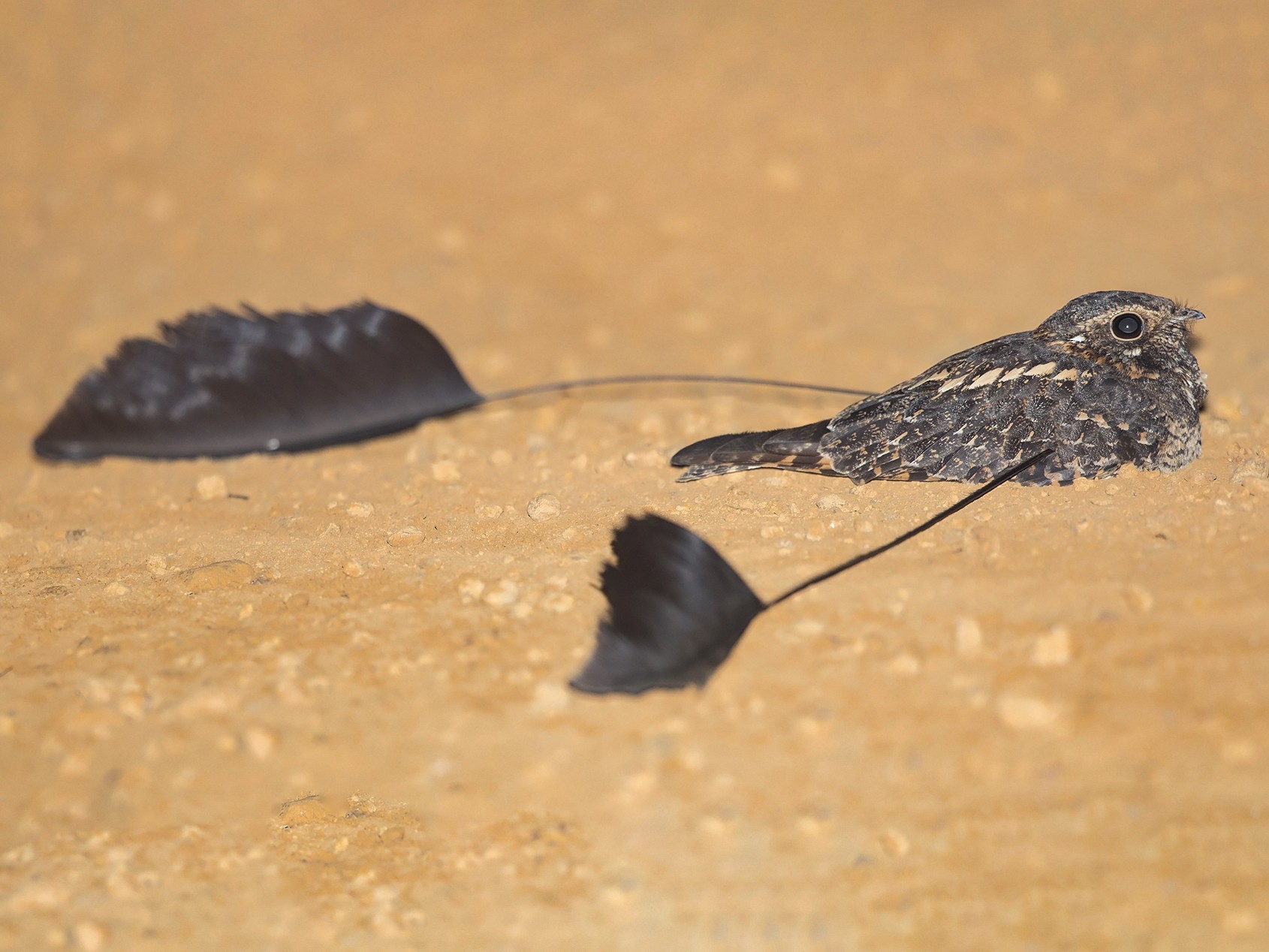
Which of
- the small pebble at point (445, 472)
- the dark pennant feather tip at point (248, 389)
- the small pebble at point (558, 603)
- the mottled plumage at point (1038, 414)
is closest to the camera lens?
the small pebble at point (558, 603)

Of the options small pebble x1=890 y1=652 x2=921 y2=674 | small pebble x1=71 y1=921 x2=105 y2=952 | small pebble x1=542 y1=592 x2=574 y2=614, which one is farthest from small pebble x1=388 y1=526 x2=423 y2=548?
small pebble x1=890 y1=652 x2=921 y2=674

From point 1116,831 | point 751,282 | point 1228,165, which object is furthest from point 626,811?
point 1228,165

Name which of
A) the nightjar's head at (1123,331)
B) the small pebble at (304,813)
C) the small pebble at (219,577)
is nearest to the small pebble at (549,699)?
the small pebble at (304,813)

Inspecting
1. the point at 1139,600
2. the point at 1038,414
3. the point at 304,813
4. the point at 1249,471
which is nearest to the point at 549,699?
the point at 304,813

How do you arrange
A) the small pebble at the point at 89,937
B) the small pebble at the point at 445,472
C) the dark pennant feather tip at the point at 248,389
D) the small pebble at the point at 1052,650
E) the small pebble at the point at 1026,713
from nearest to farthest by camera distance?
the small pebble at the point at 89,937 < the small pebble at the point at 1026,713 < the small pebble at the point at 1052,650 < the small pebble at the point at 445,472 < the dark pennant feather tip at the point at 248,389

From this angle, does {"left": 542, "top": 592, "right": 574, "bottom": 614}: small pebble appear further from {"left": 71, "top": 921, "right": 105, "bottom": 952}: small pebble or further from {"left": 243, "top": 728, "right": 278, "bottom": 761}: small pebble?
{"left": 71, "top": 921, "right": 105, "bottom": 952}: small pebble

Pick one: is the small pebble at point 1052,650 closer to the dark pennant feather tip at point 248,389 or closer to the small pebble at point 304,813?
the small pebble at point 304,813

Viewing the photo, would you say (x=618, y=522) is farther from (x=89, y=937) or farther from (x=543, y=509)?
(x=89, y=937)
